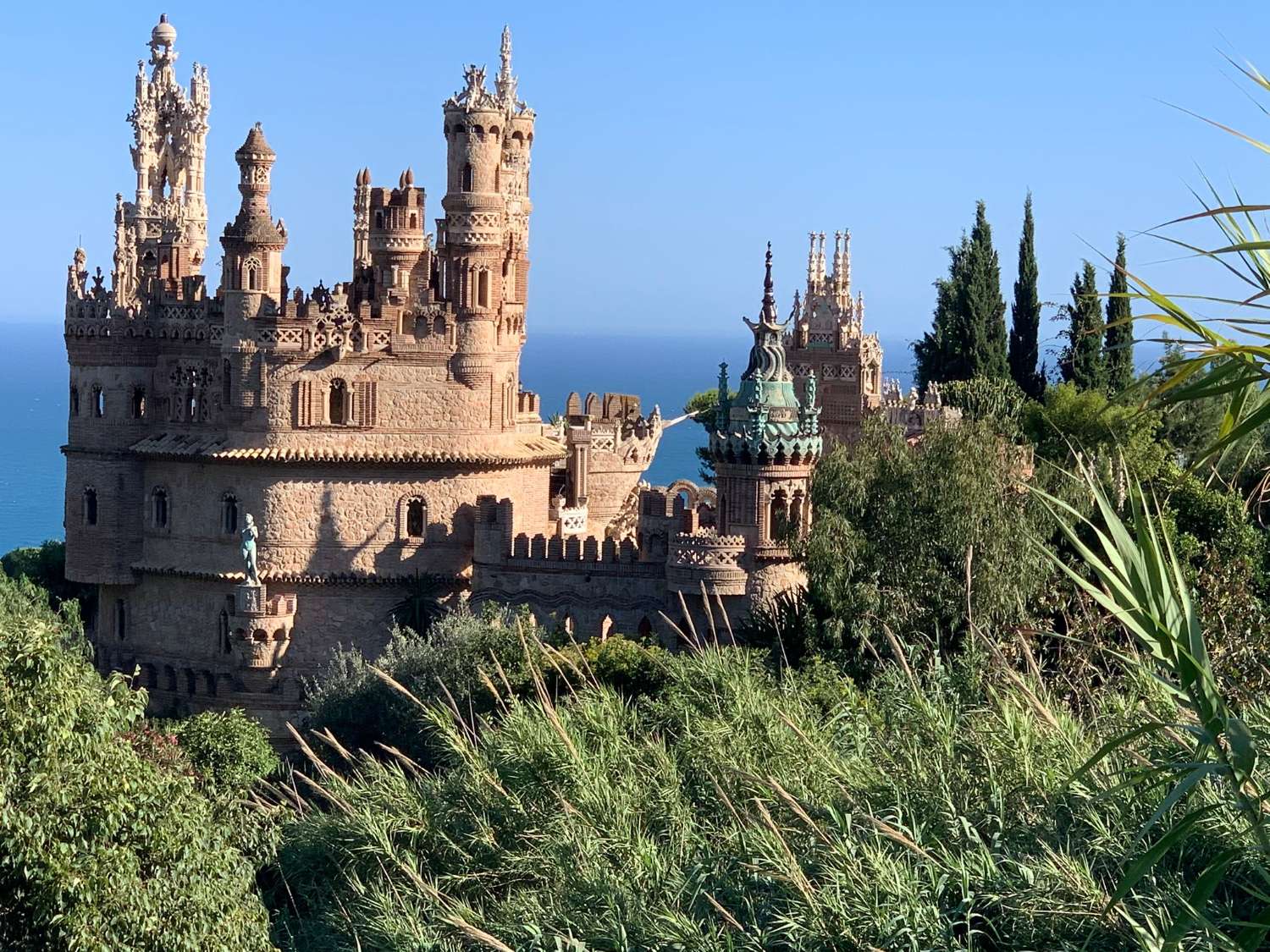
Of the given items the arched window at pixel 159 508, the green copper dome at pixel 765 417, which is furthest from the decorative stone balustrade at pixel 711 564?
the arched window at pixel 159 508

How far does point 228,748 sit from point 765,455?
1087 cm

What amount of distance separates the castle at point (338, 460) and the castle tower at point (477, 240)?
0.16 ft

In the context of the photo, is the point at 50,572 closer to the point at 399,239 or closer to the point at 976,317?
the point at 399,239

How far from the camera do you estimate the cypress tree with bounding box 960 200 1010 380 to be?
64.6 metres

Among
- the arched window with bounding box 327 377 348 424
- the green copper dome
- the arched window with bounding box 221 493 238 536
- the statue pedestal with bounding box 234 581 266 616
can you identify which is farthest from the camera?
the arched window with bounding box 221 493 238 536

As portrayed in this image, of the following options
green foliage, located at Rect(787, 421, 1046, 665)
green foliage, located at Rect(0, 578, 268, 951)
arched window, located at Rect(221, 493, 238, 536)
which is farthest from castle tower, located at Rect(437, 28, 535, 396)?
green foliage, located at Rect(0, 578, 268, 951)

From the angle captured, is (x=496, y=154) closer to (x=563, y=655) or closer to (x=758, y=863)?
(x=563, y=655)

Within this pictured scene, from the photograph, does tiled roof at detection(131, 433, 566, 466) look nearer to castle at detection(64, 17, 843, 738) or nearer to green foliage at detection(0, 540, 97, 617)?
castle at detection(64, 17, 843, 738)

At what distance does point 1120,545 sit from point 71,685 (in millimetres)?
13507

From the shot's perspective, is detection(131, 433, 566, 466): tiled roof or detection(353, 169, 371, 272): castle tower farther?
detection(353, 169, 371, 272): castle tower

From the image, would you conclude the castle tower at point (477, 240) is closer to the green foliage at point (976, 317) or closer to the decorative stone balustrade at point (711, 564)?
the decorative stone balustrade at point (711, 564)

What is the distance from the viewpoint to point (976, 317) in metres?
65.0

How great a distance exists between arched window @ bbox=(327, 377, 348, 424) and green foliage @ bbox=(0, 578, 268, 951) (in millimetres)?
24118

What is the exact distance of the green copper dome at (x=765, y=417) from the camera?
43.7 metres
